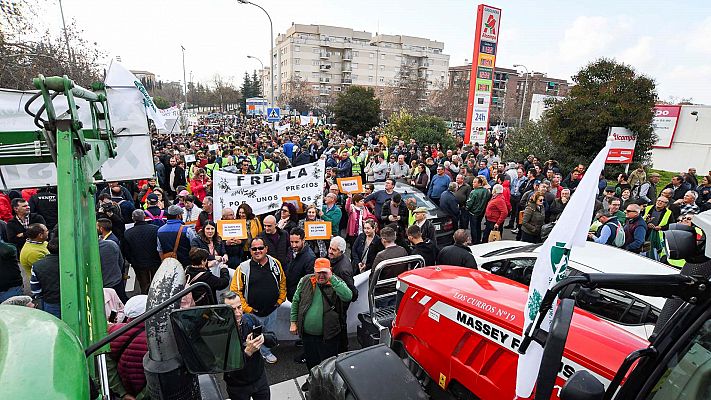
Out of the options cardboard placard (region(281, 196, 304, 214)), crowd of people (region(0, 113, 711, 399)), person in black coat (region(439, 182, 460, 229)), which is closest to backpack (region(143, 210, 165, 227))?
crowd of people (region(0, 113, 711, 399))

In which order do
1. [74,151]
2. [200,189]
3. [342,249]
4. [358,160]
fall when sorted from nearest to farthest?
1. [74,151]
2. [342,249]
3. [200,189]
4. [358,160]

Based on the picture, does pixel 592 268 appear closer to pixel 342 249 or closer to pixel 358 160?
pixel 342 249

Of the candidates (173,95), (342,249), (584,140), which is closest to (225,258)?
(342,249)

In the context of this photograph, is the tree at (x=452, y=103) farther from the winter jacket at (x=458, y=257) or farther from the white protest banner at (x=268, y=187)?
the winter jacket at (x=458, y=257)

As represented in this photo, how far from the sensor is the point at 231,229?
6750 millimetres

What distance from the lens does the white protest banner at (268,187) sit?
842 centimetres

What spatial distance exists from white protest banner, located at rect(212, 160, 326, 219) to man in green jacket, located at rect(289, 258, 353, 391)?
14.0 feet

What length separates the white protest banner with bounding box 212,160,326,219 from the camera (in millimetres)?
8422

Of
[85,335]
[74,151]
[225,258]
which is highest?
[74,151]

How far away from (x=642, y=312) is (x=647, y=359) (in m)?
2.67

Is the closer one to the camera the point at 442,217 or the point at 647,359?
the point at 647,359

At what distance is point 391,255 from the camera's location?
18.6 ft

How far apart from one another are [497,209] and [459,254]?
3953 millimetres

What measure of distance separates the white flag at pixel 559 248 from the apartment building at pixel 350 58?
86.0 meters
